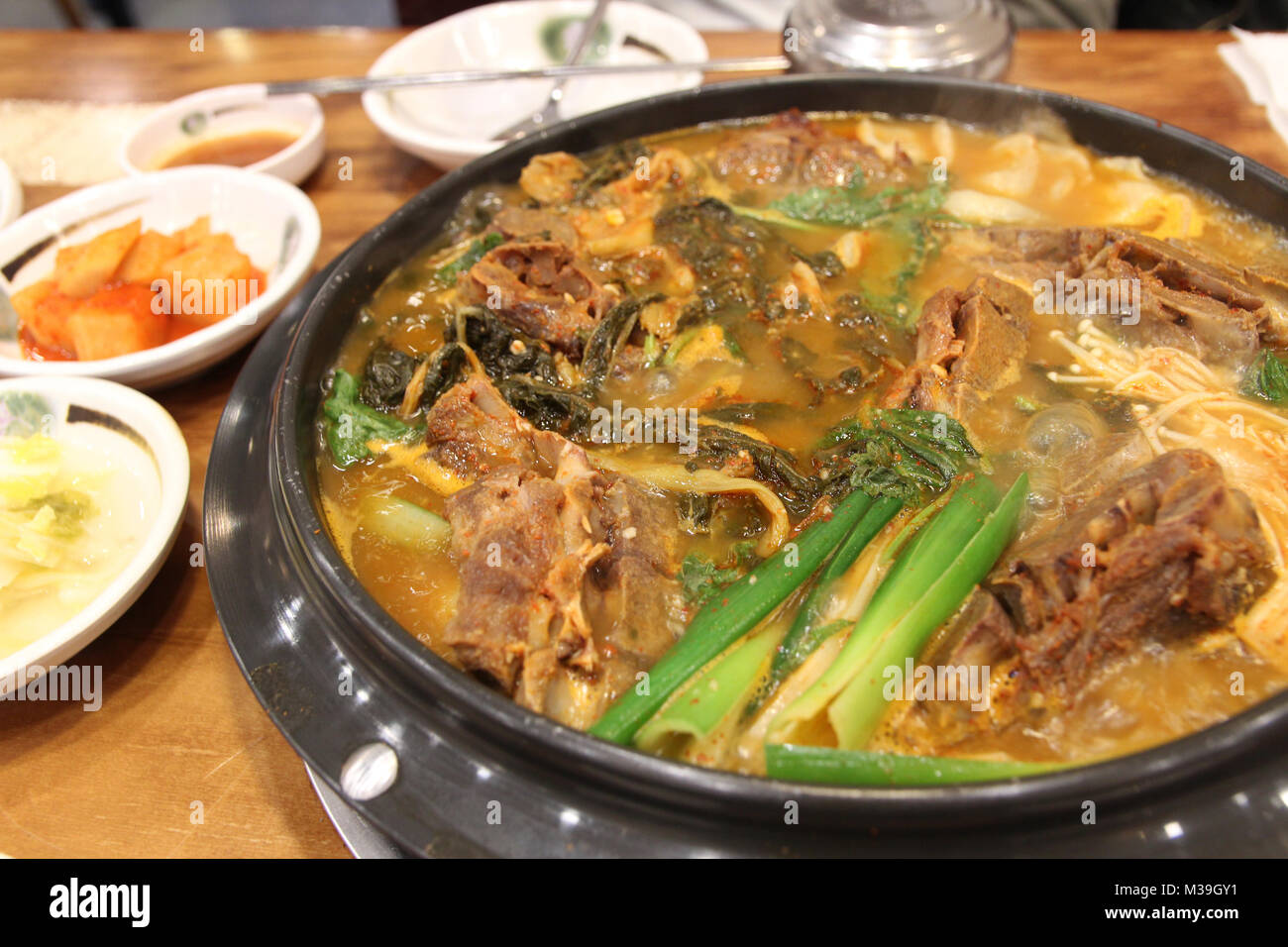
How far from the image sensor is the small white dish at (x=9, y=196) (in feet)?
12.6

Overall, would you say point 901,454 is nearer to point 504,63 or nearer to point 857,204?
point 857,204

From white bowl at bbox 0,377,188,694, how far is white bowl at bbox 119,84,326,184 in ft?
5.38

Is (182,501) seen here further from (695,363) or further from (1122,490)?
(1122,490)

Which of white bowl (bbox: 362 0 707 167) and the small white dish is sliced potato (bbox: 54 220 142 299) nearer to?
the small white dish

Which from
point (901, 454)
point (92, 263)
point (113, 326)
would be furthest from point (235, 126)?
point (901, 454)

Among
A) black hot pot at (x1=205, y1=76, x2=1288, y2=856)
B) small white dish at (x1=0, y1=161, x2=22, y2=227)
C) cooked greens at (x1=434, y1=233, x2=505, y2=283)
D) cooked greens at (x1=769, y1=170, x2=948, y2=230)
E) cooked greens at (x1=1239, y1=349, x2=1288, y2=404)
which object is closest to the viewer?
black hot pot at (x1=205, y1=76, x2=1288, y2=856)

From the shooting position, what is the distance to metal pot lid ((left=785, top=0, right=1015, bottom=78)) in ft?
12.7

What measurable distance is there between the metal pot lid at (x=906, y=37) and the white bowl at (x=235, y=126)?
2.44 meters

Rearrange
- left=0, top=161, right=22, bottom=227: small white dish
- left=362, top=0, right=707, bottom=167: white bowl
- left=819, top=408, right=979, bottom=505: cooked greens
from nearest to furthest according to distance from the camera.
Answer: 1. left=819, top=408, right=979, bottom=505: cooked greens
2. left=0, top=161, right=22, bottom=227: small white dish
3. left=362, top=0, right=707, bottom=167: white bowl

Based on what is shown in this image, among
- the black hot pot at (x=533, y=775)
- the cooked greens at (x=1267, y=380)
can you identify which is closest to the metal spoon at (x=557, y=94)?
the black hot pot at (x=533, y=775)

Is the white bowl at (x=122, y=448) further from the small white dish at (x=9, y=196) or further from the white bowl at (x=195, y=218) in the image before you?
the small white dish at (x=9, y=196)

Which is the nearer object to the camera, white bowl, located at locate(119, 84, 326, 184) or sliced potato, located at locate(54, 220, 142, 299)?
sliced potato, located at locate(54, 220, 142, 299)

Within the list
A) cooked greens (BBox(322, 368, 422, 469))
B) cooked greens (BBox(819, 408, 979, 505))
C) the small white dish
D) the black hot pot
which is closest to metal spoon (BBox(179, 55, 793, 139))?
the small white dish

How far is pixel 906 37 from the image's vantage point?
3.90 metres
